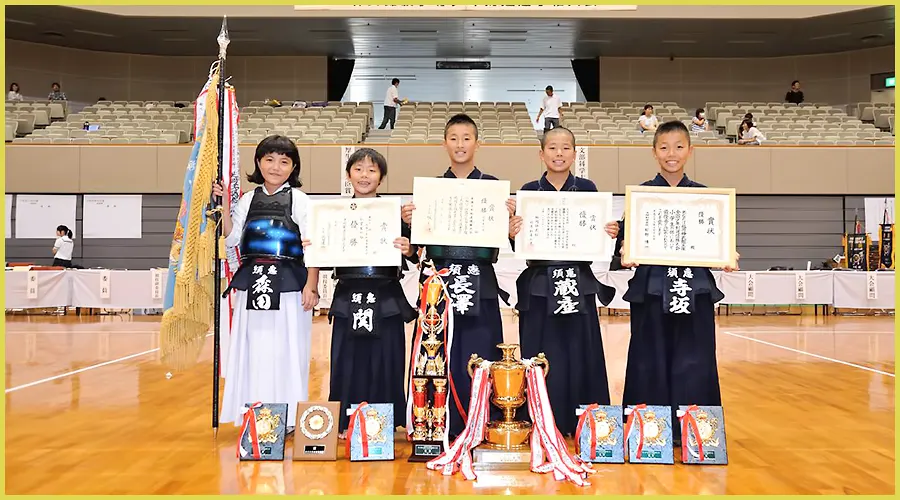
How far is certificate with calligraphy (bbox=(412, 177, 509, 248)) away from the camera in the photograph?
3613 mm

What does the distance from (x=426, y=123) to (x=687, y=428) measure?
45.8ft

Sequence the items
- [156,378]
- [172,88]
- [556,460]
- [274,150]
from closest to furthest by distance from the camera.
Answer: [556,460]
[274,150]
[156,378]
[172,88]

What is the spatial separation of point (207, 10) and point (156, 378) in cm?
1264

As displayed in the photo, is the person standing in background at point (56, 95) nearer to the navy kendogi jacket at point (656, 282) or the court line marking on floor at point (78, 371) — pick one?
the court line marking on floor at point (78, 371)

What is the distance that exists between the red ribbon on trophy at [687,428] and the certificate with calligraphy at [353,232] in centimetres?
150

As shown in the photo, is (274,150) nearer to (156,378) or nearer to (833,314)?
(156,378)

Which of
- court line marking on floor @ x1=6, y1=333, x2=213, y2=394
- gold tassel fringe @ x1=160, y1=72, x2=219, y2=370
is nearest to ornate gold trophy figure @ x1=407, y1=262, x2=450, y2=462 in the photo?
gold tassel fringe @ x1=160, y1=72, x2=219, y2=370

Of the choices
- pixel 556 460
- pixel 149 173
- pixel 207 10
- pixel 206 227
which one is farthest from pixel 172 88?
pixel 556 460

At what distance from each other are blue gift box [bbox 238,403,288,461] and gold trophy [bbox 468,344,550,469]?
90 cm

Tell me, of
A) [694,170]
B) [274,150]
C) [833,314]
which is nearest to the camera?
[274,150]

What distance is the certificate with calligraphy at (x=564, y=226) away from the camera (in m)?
3.69

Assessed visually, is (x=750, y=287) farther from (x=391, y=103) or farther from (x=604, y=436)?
(x=604, y=436)

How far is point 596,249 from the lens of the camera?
12.1ft

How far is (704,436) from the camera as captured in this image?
3369 millimetres
